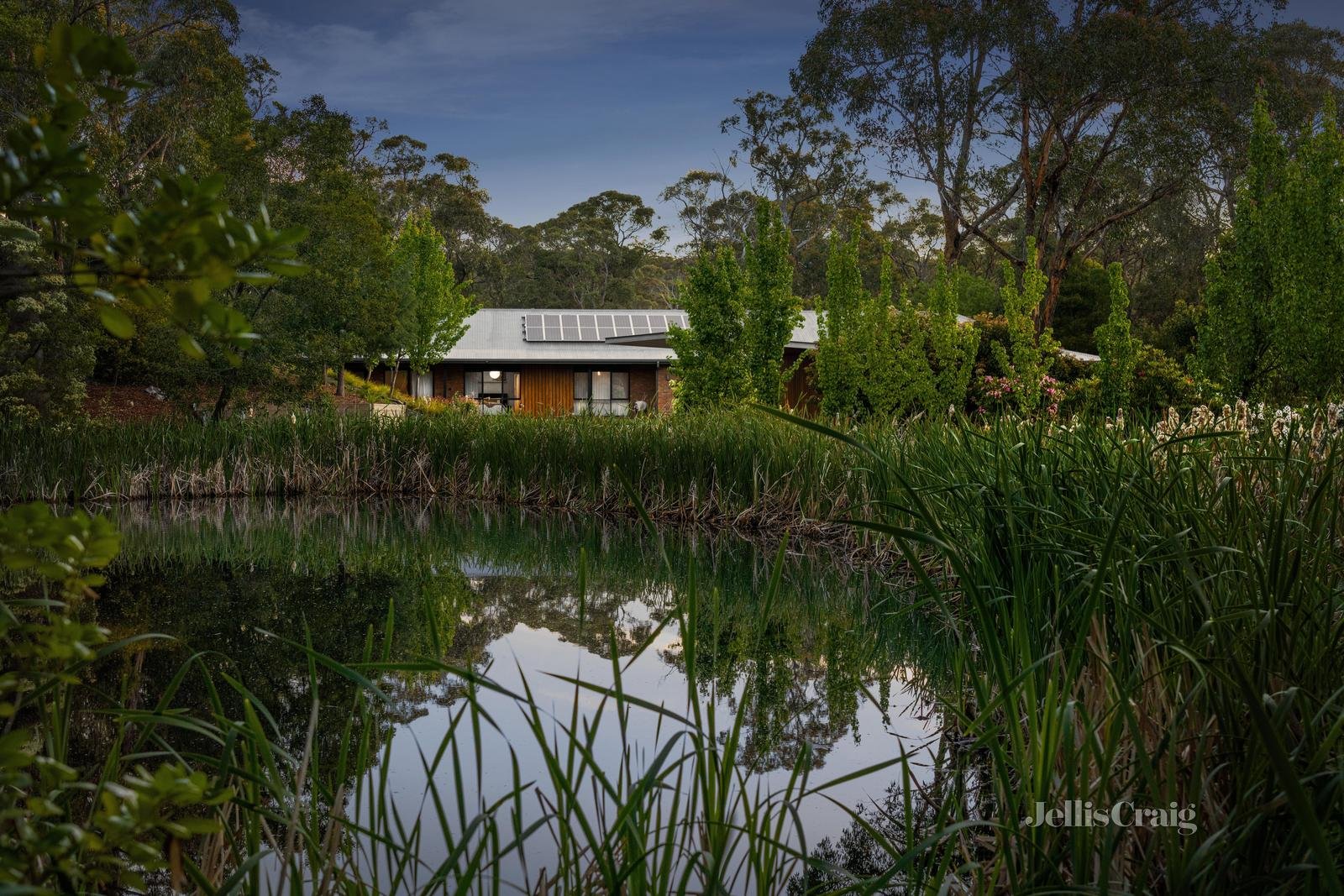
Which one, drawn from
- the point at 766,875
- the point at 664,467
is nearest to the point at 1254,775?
the point at 766,875

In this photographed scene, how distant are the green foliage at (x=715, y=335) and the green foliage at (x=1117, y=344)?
570cm

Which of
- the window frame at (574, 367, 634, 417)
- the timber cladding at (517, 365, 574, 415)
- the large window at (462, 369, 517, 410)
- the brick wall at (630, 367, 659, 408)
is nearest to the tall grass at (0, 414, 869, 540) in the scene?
the timber cladding at (517, 365, 574, 415)

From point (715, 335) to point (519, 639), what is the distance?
12719 millimetres

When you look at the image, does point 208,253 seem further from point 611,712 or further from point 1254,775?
point 611,712

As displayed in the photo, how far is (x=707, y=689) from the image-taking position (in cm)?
455

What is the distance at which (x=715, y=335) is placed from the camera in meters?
18.1

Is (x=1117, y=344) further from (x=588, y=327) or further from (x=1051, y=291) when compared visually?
(x=588, y=327)

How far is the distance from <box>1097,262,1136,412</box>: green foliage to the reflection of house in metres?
14.3

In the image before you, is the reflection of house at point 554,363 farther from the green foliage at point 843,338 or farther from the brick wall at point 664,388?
the green foliage at point 843,338

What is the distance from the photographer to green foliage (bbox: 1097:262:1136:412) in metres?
15.6

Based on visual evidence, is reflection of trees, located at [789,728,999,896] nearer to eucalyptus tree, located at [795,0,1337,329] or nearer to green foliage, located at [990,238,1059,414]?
green foliage, located at [990,238,1059,414]

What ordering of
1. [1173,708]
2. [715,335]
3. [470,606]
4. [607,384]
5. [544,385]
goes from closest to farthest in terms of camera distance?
[1173,708]
[470,606]
[715,335]
[544,385]
[607,384]

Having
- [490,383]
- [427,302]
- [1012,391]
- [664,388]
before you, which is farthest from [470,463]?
[490,383]

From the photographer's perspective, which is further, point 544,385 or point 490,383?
point 490,383
